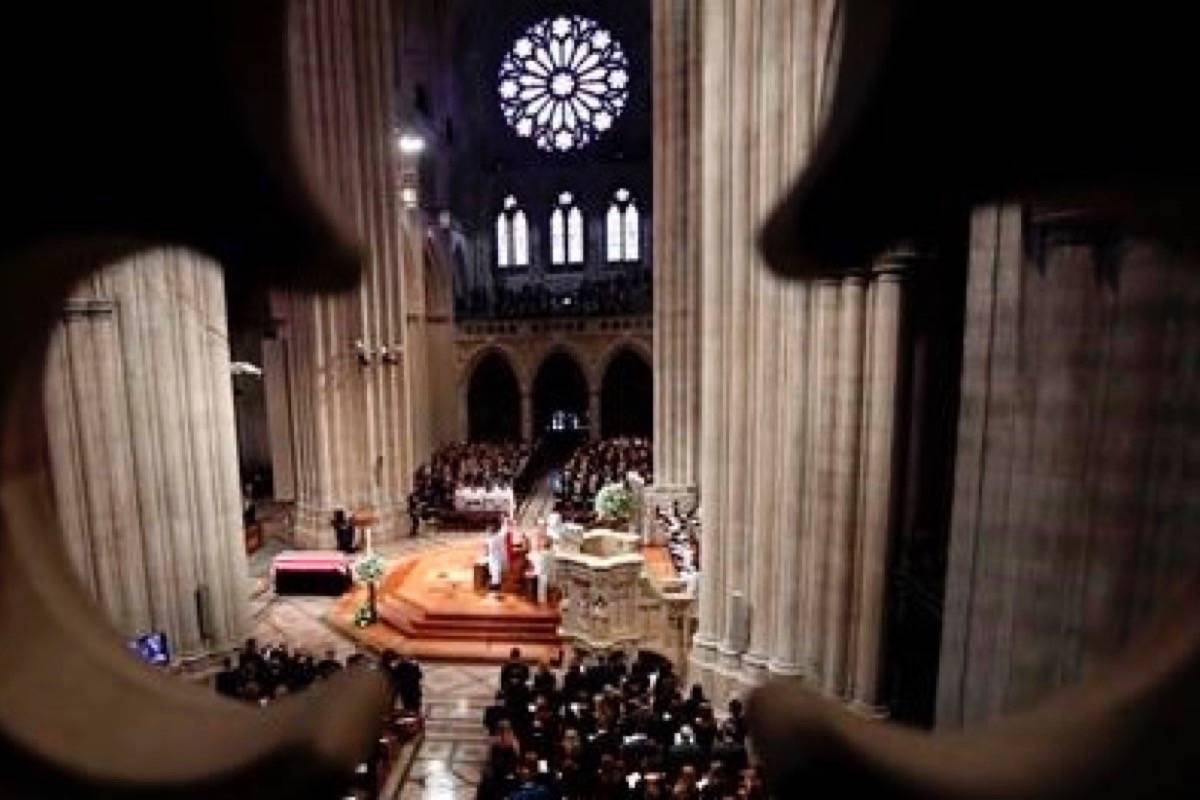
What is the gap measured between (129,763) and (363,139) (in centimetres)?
2090

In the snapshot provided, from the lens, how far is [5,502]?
3.10ft

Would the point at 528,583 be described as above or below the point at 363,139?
below

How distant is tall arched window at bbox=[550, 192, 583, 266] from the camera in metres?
37.8

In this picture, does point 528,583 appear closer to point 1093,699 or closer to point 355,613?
point 355,613

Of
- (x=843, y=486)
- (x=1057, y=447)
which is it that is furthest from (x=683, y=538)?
(x=1057, y=447)

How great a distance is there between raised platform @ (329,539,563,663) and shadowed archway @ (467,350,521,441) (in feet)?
66.8

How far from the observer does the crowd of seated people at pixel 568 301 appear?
33.0 m

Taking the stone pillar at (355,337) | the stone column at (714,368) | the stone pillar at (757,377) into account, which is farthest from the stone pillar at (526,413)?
the stone column at (714,368)

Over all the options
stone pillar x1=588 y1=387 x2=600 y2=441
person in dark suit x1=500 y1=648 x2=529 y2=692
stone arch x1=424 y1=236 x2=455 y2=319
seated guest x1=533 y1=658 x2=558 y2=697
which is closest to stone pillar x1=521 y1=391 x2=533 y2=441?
stone pillar x1=588 y1=387 x2=600 y2=441

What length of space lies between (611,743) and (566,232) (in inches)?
1261

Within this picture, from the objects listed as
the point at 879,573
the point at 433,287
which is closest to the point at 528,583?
the point at 879,573

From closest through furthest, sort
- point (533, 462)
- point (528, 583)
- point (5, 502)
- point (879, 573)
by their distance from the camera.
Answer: point (5, 502) < point (879, 573) < point (528, 583) < point (533, 462)

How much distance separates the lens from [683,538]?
1741 cm

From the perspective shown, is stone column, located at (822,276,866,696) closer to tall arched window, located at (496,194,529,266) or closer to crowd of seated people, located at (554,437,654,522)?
crowd of seated people, located at (554,437,654,522)
